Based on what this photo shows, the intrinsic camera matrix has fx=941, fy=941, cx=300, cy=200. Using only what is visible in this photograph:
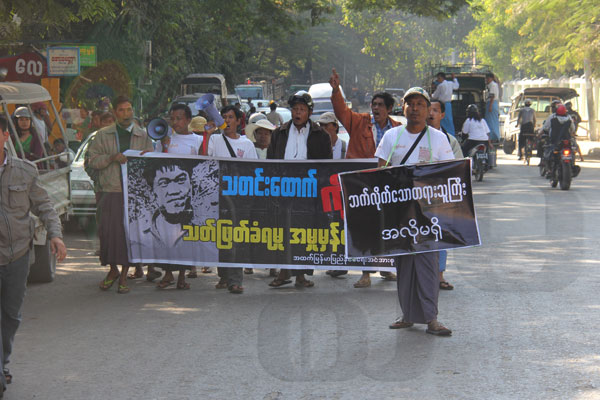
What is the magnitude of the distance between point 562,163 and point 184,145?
1096cm

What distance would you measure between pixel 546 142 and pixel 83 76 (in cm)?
1124

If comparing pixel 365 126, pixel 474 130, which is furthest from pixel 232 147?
pixel 474 130

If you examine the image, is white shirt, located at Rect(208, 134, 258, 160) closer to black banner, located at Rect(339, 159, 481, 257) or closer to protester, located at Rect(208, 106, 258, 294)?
protester, located at Rect(208, 106, 258, 294)

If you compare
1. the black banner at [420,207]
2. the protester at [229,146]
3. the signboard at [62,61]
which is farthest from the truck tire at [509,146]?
the black banner at [420,207]

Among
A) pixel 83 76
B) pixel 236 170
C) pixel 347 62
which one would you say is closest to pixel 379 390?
pixel 236 170

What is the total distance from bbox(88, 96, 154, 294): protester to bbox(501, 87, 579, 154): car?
79.8 ft

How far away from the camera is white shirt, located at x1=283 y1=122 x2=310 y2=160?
927 centimetres

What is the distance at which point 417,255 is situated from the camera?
23.8 ft

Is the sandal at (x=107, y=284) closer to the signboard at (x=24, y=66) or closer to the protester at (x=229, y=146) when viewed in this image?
the protester at (x=229, y=146)

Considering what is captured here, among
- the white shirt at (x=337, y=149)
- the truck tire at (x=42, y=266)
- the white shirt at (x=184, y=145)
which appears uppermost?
the white shirt at (x=184, y=145)

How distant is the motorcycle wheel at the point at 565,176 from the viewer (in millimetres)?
18438

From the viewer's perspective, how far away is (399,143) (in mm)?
7477

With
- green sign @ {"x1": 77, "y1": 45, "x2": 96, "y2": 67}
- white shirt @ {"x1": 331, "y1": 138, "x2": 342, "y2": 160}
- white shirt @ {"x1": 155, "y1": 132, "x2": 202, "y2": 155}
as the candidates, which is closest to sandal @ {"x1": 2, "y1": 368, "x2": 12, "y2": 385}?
white shirt @ {"x1": 155, "y1": 132, "x2": 202, "y2": 155}

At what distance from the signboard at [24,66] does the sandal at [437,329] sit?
544 inches
